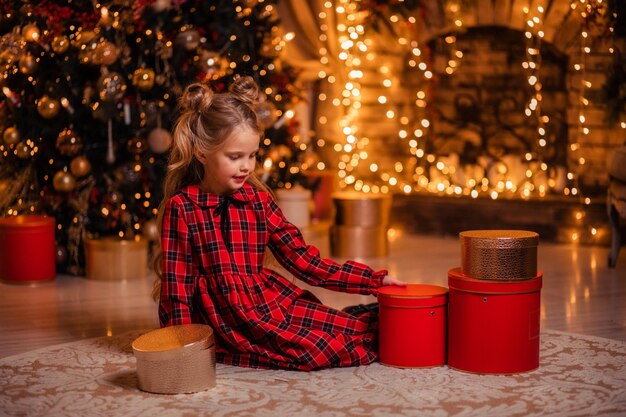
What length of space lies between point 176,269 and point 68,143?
1695 mm

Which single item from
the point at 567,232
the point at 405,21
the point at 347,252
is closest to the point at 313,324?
the point at 347,252

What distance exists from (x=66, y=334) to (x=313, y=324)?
3.47ft

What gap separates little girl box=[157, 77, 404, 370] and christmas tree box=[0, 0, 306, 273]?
144cm

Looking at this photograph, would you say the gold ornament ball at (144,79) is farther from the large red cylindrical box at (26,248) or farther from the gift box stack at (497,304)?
the gift box stack at (497,304)

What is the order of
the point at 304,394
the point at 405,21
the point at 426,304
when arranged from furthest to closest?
the point at 405,21
the point at 426,304
the point at 304,394

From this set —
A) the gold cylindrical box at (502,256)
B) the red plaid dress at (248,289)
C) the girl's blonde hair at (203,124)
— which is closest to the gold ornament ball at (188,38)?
the girl's blonde hair at (203,124)

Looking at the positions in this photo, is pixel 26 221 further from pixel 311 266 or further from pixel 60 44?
pixel 311 266

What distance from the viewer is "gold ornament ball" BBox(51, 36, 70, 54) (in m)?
4.40

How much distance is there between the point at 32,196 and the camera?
16.0 feet

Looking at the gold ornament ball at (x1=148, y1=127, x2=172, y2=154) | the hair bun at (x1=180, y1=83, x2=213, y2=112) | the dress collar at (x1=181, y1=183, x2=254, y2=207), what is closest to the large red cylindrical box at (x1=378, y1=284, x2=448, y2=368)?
the dress collar at (x1=181, y1=183, x2=254, y2=207)

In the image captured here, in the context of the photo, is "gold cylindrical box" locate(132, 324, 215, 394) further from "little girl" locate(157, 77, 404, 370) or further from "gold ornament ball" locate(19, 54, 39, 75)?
"gold ornament ball" locate(19, 54, 39, 75)

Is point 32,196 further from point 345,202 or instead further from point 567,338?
point 567,338

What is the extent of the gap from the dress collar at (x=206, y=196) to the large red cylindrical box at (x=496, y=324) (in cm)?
70

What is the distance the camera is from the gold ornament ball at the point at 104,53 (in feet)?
14.1
